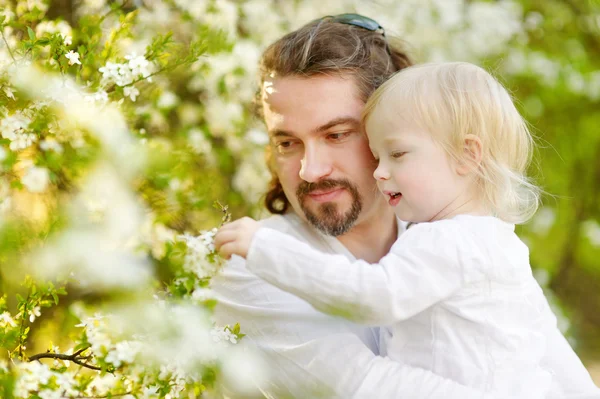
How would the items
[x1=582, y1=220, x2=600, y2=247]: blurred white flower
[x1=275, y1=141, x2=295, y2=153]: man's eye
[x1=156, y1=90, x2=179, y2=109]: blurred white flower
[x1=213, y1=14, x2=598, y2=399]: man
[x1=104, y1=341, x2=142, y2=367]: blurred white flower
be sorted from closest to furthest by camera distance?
[x1=104, y1=341, x2=142, y2=367]: blurred white flower, [x1=213, y1=14, x2=598, y2=399]: man, [x1=275, y1=141, x2=295, y2=153]: man's eye, [x1=156, y1=90, x2=179, y2=109]: blurred white flower, [x1=582, y1=220, x2=600, y2=247]: blurred white flower

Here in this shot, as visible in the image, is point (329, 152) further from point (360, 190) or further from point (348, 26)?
point (348, 26)

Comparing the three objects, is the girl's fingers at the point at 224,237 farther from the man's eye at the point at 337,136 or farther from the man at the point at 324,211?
the man's eye at the point at 337,136

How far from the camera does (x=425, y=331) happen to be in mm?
1865

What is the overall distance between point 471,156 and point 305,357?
71 centimetres

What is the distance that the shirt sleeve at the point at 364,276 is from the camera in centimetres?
165

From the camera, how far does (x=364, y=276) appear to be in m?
1.66

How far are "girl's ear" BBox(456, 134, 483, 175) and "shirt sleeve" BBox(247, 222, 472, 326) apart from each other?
0.29m

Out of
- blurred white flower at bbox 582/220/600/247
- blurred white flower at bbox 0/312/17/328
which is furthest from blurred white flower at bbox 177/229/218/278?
blurred white flower at bbox 582/220/600/247

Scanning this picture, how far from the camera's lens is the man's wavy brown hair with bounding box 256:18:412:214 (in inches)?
96.9

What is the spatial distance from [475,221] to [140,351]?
854 mm

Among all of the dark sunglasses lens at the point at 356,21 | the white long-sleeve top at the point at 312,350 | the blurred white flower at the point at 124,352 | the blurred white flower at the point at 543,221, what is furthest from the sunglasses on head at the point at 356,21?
the blurred white flower at the point at 543,221

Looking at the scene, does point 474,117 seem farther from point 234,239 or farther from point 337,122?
point 234,239

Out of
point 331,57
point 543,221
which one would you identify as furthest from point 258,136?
point 543,221

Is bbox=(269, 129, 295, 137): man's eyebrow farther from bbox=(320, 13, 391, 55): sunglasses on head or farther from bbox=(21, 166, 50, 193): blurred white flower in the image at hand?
bbox=(21, 166, 50, 193): blurred white flower
